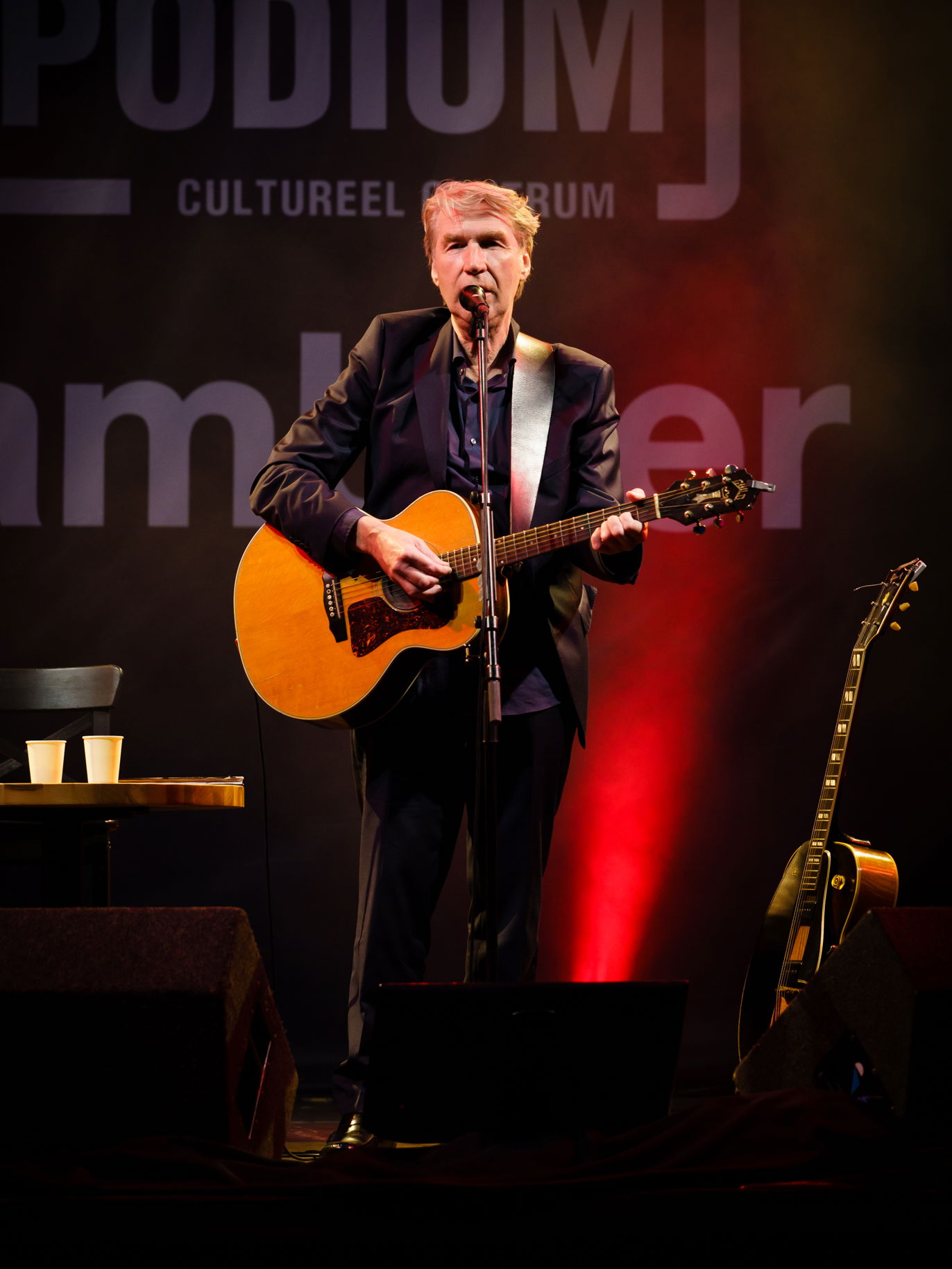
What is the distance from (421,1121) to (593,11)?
3668mm

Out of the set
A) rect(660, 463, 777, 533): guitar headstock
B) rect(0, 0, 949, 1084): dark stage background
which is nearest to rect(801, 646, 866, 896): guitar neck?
rect(0, 0, 949, 1084): dark stage background

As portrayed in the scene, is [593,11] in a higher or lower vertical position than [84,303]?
higher

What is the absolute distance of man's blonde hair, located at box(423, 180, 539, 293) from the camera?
2.44 meters

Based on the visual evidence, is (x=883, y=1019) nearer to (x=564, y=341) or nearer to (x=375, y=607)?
(x=375, y=607)

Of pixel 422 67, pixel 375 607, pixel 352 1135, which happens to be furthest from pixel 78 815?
pixel 422 67

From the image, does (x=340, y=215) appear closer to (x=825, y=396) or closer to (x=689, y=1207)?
(x=825, y=396)

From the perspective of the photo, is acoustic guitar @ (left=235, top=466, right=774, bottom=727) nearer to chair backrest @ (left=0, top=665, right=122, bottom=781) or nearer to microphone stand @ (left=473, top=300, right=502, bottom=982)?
microphone stand @ (left=473, top=300, right=502, bottom=982)

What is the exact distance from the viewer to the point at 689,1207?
1.29m

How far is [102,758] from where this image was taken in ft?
8.93

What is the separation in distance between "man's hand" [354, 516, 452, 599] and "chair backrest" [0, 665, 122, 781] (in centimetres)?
136

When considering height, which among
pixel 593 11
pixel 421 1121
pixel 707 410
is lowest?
pixel 421 1121

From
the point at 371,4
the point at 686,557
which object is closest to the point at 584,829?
the point at 686,557

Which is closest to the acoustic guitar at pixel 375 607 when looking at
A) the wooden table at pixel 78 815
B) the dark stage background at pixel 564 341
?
the wooden table at pixel 78 815

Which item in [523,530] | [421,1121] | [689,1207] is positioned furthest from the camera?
[523,530]
